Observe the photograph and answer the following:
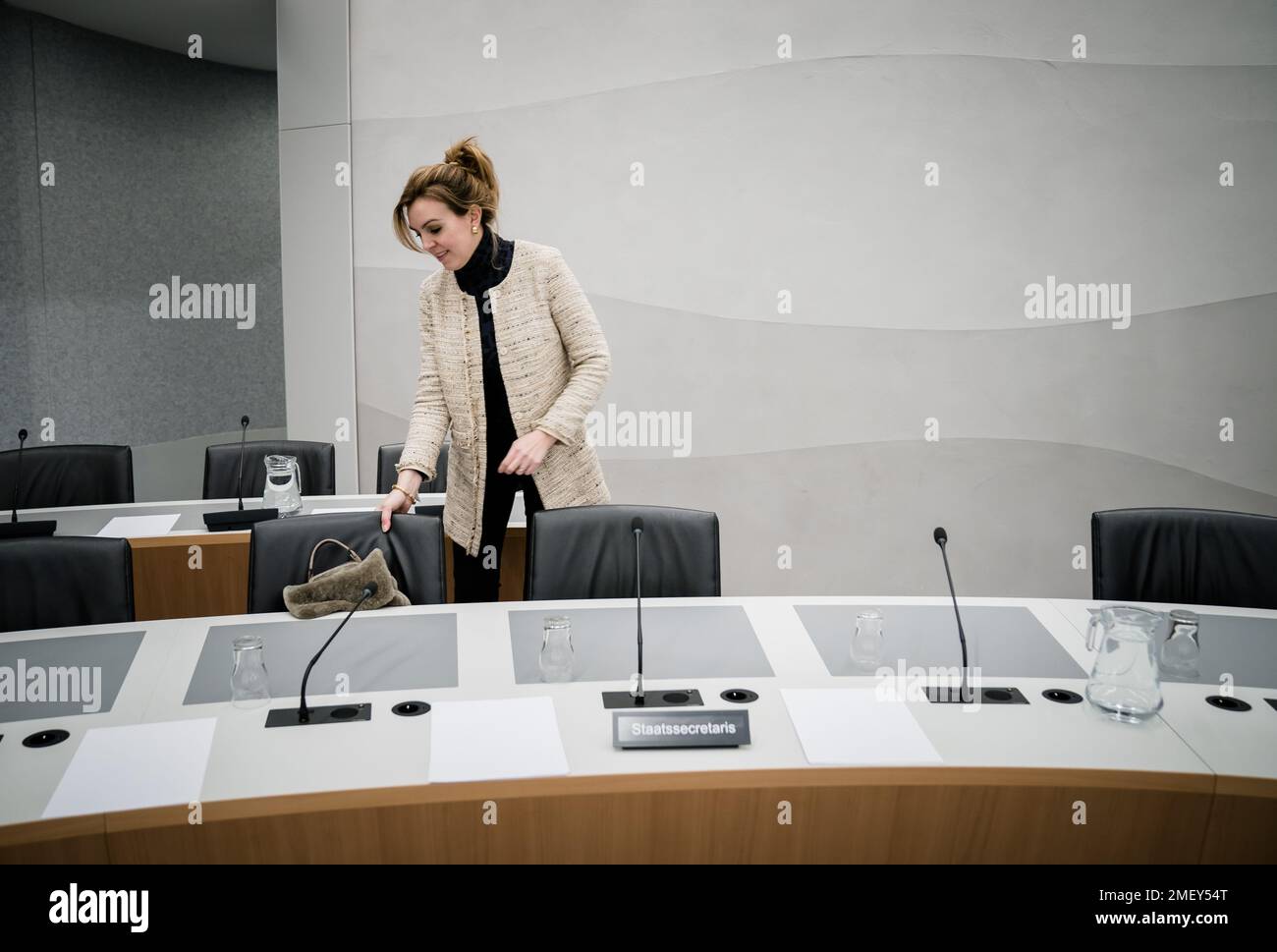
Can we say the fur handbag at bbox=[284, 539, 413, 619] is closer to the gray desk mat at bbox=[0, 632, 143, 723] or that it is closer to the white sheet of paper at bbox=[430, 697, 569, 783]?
the gray desk mat at bbox=[0, 632, 143, 723]

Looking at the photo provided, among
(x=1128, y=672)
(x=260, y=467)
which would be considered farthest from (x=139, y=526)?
(x=1128, y=672)

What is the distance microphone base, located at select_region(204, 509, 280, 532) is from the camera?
9.68 feet

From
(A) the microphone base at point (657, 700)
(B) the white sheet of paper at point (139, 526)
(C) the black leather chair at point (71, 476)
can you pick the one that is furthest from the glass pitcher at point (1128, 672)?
(C) the black leather chair at point (71, 476)

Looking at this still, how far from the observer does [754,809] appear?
1.47 m

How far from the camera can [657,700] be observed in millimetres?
1743

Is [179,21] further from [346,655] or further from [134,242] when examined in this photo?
[346,655]

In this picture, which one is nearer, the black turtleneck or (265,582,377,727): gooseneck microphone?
(265,582,377,727): gooseneck microphone

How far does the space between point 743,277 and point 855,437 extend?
0.93 m

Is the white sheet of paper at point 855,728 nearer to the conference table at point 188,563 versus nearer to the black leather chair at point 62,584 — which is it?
the conference table at point 188,563

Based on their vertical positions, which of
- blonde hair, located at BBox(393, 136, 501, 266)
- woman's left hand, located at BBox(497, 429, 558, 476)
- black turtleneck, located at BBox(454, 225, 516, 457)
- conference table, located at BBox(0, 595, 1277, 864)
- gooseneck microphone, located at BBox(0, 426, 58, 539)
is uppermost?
blonde hair, located at BBox(393, 136, 501, 266)

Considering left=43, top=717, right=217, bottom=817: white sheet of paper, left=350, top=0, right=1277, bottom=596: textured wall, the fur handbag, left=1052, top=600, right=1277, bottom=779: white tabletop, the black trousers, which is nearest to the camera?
left=43, top=717, right=217, bottom=817: white sheet of paper

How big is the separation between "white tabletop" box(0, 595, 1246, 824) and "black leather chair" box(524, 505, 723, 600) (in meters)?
0.48

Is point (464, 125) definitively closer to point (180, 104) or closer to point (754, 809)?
point (180, 104)

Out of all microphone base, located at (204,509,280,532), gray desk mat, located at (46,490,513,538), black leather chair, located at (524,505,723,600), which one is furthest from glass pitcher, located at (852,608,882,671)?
microphone base, located at (204,509,280,532)
